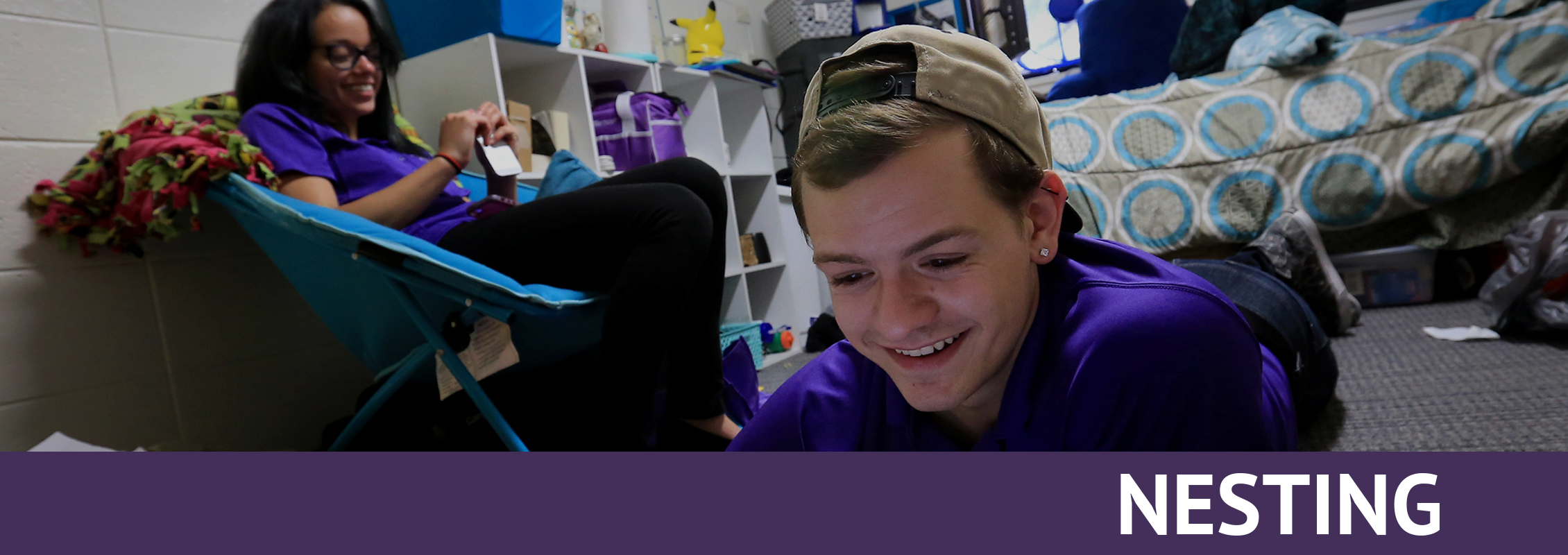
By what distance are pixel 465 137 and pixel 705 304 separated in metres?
0.57

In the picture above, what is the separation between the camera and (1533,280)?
160 cm

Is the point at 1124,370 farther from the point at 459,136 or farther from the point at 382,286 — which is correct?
the point at 459,136

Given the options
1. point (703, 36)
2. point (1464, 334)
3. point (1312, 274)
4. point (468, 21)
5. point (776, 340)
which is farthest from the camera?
point (703, 36)

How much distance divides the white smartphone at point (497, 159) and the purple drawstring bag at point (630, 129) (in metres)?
0.69

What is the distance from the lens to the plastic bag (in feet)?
5.09

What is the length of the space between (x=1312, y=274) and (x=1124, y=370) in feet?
5.26

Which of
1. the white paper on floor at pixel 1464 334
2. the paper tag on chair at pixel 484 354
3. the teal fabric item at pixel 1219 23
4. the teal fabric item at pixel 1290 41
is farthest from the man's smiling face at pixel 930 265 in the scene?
the teal fabric item at pixel 1219 23

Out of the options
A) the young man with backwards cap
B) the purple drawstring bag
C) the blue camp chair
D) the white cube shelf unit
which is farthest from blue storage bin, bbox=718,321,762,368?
the young man with backwards cap

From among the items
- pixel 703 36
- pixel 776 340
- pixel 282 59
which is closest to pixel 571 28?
pixel 703 36

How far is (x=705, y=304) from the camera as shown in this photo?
1382 mm

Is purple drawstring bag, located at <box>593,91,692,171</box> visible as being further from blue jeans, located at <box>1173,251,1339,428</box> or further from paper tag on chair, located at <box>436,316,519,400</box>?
blue jeans, located at <box>1173,251,1339,428</box>
